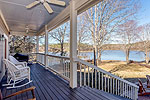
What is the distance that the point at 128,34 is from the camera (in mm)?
8133

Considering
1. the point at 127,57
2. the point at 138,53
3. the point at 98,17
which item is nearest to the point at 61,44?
the point at 98,17

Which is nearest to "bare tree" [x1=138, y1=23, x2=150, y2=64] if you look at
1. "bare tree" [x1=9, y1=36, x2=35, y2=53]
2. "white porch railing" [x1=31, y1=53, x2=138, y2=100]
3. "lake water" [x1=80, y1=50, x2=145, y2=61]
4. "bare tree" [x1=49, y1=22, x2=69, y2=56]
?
"lake water" [x1=80, y1=50, x2=145, y2=61]

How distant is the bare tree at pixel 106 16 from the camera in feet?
23.7

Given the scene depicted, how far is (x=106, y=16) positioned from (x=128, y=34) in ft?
8.31

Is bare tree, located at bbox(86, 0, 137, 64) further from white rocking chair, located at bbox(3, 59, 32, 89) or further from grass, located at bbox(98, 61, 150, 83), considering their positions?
white rocking chair, located at bbox(3, 59, 32, 89)

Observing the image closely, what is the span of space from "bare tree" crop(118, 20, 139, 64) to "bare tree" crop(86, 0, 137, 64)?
Answer: 510 mm

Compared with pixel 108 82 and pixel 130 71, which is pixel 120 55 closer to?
pixel 130 71

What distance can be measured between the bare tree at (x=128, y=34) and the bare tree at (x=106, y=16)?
20.1 inches

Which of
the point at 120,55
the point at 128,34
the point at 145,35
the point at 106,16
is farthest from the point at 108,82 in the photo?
the point at 120,55

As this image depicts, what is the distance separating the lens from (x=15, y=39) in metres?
13.4

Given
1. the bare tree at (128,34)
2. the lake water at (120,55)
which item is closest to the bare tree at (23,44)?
the lake water at (120,55)

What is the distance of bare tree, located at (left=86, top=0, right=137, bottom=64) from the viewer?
723 cm

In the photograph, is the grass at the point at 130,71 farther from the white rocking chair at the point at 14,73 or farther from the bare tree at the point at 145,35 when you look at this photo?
the white rocking chair at the point at 14,73

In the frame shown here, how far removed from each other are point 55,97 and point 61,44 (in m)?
9.45
